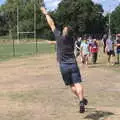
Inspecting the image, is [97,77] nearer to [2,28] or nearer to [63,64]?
[63,64]

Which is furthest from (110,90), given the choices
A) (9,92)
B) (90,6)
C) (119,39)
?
(90,6)

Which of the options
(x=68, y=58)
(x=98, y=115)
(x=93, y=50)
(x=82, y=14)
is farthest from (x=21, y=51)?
(x=82, y=14)

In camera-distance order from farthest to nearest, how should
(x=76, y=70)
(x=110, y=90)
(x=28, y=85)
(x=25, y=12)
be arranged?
(x=25, y=12)
(x=28, y=85)
(x=110, y=90)
(x=76, y=70)

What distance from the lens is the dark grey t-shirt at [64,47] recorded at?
10.4 metres

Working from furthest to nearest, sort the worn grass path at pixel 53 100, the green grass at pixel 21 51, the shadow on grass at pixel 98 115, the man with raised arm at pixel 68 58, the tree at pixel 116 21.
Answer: the tree at pixel 116 21
the green grass at pixel 21 51
the worn grass path at pixel 53 100
the man with raised arm at pixel 68 58
the shadow on grass at pixel 98 115

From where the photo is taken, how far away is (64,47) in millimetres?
10359

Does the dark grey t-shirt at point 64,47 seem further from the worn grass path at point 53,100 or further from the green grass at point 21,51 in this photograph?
the green grass at point 21,51

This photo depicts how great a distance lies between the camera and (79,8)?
435 ft

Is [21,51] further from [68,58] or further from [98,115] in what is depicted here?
[98,115]

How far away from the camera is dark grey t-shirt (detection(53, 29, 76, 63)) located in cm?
1036

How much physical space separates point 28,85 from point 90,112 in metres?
6.19

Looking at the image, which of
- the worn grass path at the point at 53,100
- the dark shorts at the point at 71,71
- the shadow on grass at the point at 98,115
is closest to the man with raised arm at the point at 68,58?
the dark shorts at the point at 71,71

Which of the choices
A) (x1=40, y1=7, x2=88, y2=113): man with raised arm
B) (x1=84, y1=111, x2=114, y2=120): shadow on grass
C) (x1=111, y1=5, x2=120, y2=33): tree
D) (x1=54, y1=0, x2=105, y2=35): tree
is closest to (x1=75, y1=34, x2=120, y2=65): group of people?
(x1=84, y1=111, x2=114, y2=120): shadow on grass

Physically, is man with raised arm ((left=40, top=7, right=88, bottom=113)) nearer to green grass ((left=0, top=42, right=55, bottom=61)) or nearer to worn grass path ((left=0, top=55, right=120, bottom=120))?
worn grass path ((left=0, top=55, right=120, bottom=120))
